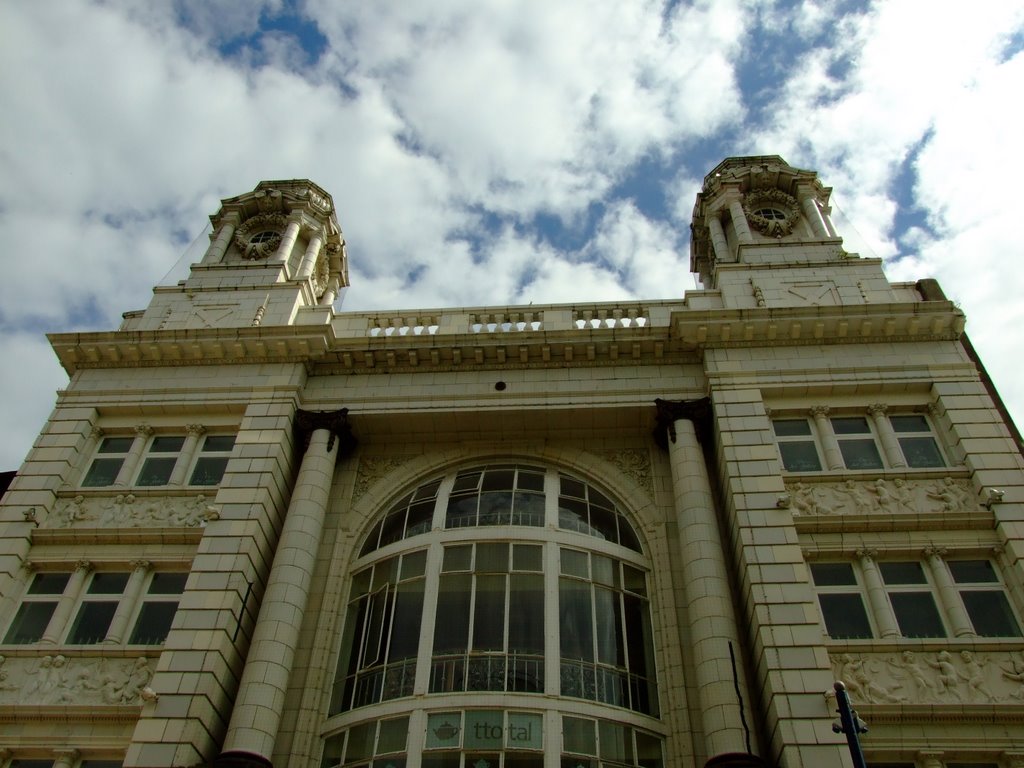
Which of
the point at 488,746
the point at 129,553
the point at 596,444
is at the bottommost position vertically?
the point at 488,746

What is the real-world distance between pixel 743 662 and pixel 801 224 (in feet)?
57.1

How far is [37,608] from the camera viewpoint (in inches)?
825

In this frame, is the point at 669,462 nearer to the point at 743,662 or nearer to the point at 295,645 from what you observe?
the point at 743,662

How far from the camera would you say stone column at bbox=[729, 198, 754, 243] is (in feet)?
97.5

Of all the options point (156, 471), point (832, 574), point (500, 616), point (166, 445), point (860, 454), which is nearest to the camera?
point (500, 616)

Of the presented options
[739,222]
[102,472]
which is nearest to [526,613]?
[102,472]

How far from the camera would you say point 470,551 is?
21.1 metres

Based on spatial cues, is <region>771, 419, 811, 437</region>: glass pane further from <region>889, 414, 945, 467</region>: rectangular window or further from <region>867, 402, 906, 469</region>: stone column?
<region>889, 414, 945, 467</region>: rectangular window

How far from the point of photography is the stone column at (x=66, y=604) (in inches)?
787

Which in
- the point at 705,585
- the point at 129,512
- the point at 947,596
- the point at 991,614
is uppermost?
the point at 129,512

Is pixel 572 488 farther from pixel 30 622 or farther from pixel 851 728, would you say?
pixel 30 622

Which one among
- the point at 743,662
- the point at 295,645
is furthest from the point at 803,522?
the point at 295,645

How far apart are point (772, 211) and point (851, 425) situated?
11177 millimetres

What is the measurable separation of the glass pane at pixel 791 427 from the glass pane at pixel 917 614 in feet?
16.6
